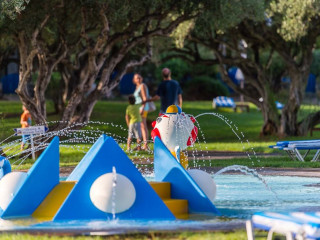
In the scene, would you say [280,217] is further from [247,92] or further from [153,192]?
[247,92]

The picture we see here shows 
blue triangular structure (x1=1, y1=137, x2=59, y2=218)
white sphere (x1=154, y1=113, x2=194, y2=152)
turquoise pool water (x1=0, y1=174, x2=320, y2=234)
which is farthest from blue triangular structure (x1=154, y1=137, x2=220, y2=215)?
white sphere (x1=154, y1=113, x2=194, y2=152)

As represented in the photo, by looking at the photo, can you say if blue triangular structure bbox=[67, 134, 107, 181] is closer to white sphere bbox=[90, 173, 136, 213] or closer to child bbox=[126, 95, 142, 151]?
white sphere bbox=[90, 173, 136, 213]

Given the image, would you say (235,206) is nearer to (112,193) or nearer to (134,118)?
(112,193)

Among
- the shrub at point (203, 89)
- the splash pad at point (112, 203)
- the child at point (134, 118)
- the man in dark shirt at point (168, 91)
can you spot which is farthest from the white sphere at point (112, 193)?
the shrub at point (203, 89)

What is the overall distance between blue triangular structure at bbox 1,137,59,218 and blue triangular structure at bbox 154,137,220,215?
127 centimetres

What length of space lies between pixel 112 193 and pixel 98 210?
13.6 inches

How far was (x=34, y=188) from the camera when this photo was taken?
374 inches

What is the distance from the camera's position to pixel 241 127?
35438 millimetres

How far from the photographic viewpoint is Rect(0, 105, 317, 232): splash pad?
845 cm

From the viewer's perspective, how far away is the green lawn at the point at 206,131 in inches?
721

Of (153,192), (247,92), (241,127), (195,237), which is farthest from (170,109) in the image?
(241,127)

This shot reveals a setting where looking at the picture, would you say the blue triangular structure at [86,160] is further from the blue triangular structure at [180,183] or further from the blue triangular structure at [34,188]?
the blue triangular structure at [180,183]


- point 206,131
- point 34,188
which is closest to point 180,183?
point 34,188

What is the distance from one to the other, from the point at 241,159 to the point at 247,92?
11.8 metres
